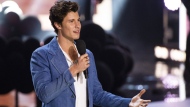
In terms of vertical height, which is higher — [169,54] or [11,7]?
[11,7]

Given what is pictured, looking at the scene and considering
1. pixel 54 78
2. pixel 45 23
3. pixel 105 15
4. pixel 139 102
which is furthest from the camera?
pixel 105 15

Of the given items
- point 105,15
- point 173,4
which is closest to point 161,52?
point 105,15

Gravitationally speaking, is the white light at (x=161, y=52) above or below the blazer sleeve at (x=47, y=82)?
above

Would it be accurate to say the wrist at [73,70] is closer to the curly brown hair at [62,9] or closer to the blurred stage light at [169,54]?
the curly brown hair at [62,9]

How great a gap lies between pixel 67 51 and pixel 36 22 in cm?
545

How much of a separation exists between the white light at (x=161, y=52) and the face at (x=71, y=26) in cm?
1033

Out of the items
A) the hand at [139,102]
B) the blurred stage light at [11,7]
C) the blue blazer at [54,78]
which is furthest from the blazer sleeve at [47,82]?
the blurred stage light at [11,7]

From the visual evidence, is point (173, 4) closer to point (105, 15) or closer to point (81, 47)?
point (81, 47)

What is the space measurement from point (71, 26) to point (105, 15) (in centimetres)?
890

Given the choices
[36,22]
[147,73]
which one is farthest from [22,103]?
[147,73]

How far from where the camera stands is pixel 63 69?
1804mm

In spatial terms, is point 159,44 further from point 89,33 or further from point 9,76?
point 9,76

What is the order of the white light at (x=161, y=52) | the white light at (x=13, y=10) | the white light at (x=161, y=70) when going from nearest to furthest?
the white light at (x=13, y=10) → the white light at (x=161, y=70) → the white light at (x=161, y=52)

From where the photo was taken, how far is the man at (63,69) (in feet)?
5.62
